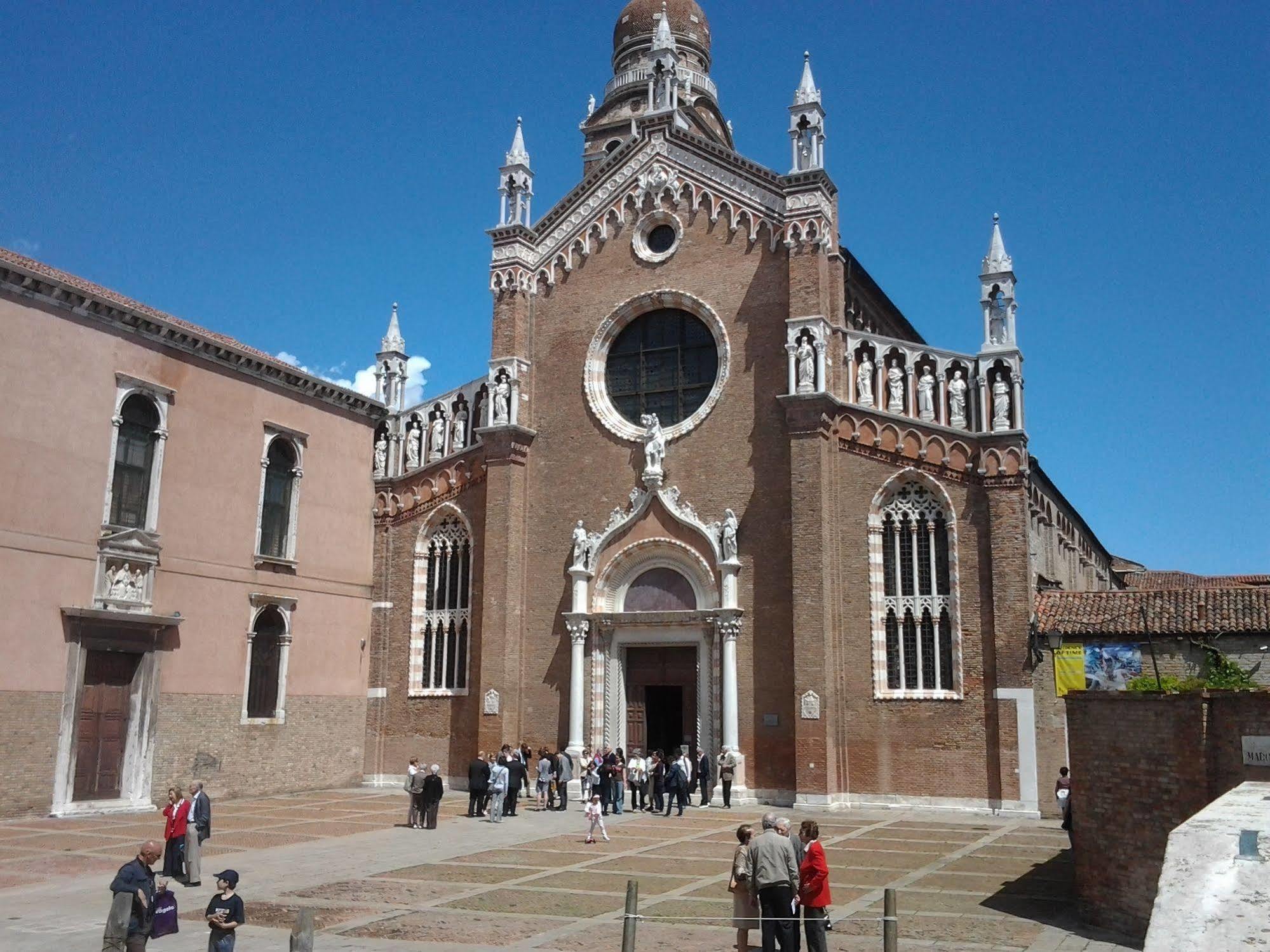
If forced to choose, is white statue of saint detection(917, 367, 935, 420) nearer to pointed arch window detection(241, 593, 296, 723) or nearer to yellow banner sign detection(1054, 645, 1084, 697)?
yellow banner sign detection(1054, 645, 1084, 697)

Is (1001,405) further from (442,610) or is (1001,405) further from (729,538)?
(442,610)


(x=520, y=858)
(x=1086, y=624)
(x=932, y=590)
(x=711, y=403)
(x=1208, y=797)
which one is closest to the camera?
(x=1208, y=797)

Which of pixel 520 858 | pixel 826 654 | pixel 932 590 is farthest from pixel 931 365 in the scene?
pixel 520 858

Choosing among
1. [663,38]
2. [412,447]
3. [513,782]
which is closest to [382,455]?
[412,447]

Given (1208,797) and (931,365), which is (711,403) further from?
(1208,797)

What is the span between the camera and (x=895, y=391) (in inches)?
1077

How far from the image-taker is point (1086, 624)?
24.5 meters

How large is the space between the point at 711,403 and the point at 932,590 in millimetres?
6927

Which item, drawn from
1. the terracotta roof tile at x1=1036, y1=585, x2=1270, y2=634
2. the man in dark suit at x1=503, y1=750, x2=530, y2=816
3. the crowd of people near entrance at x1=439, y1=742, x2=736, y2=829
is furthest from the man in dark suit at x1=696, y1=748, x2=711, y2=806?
the terracotta roof tile at x1=1036, y1=585, x2=1270, y2=634

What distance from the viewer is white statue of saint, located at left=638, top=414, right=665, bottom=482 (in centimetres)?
2864

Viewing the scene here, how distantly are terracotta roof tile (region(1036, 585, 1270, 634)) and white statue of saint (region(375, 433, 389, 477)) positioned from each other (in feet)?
57.5

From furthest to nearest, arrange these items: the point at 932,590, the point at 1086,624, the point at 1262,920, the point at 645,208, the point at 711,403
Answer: the point at 645,208, the point at 711,403, the point at 932,590, the point at 1086,624, the point at 1262,920

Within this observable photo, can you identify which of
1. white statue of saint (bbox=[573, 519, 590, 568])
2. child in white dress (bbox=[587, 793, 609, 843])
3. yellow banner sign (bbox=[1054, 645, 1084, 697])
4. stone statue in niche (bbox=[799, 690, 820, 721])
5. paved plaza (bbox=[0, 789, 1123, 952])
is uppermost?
white statue of saint (bbox=[573, 519, 590, 568])

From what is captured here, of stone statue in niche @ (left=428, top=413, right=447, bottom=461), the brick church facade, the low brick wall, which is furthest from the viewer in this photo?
stone statue in niche @ (left=428, top=413, right=447, bottom=461)
